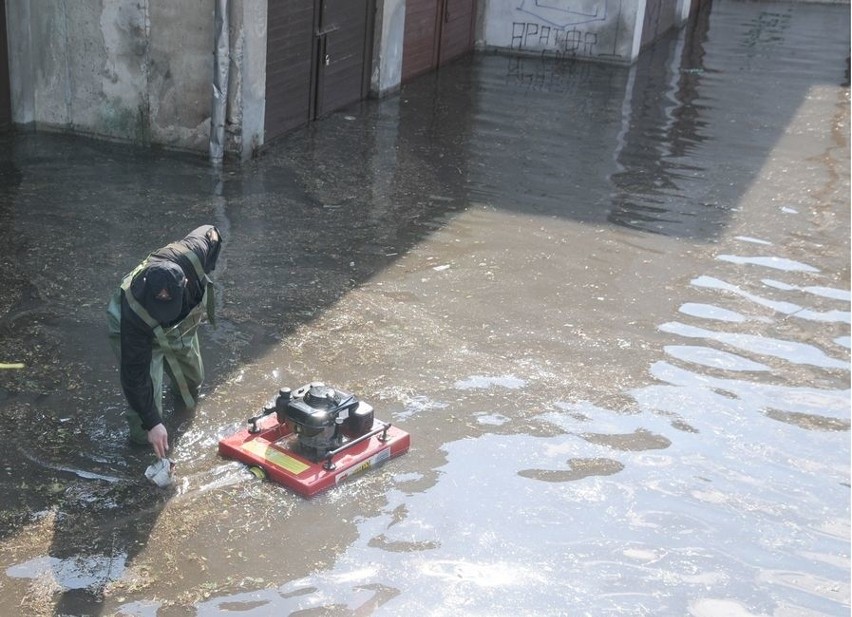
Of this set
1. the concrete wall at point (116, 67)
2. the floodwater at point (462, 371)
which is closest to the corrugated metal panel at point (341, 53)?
the floodwater at point (462, 371)

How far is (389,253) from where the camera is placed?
899cm

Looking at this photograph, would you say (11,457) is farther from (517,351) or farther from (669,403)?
(669,403)

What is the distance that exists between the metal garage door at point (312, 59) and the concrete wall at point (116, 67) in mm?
908

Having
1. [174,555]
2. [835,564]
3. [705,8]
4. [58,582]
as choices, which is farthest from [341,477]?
[705,8]

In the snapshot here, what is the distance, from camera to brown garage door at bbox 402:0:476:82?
14.8 meters

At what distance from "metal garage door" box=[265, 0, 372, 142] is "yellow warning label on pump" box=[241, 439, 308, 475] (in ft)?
19.7

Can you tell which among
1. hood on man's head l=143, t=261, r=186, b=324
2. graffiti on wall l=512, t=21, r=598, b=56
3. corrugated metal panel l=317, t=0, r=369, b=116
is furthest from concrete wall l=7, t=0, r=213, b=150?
graffiti on wall l=512, t=21, r=598, b=56

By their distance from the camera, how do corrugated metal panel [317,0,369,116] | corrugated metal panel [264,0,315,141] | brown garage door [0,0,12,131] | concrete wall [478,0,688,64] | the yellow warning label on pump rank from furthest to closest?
1. concrete wall [478,0,688,64]
2. corrugated metal panel [317,0,369,116]
3. corrugated metal panel [264,0,315,141]
4. brown garage door [0,0,12,131]
5. the yellow warning label on pump

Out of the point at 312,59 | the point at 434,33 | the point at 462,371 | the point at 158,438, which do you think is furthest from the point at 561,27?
the point at 158,438

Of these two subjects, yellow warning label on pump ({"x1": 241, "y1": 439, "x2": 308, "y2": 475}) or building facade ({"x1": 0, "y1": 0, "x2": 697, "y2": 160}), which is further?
building facade ({"x1": 0, "y1": 0, "x2": 697, "y2": 160})

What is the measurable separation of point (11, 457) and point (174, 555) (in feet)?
4.15

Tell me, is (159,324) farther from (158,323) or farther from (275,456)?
(275,456)

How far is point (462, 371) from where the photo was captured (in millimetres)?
7164

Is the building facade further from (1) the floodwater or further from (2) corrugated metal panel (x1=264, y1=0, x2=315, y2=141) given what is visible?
(1) the floodwater
